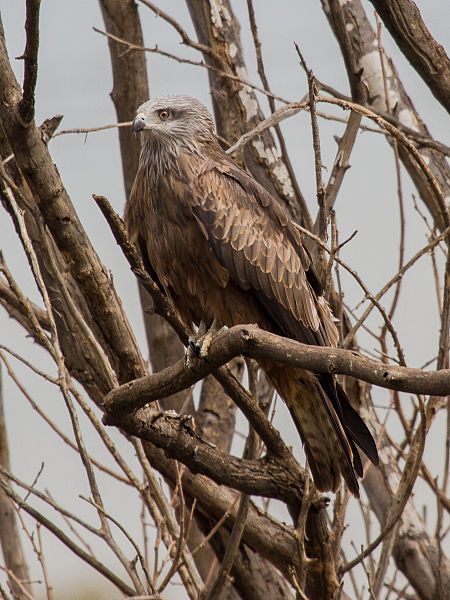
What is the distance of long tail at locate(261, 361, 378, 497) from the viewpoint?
4.91m

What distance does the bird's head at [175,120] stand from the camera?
5422mm

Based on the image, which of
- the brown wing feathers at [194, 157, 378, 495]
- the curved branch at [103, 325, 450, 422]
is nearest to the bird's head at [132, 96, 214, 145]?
the brown wing feathers at [194, 157, 378, 495]

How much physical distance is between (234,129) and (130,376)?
240 centimetres

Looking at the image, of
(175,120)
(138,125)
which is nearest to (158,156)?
(138,125)

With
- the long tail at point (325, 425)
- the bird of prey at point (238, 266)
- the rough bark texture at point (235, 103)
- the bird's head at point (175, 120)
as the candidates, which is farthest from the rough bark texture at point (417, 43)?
the long tail at point (325, 425)

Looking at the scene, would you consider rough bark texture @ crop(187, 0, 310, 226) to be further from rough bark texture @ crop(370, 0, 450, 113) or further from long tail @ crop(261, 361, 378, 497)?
long tail @ crop(261, 361, 378, 497)

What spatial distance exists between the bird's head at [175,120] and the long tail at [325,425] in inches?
53.6

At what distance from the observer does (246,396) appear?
4.82m

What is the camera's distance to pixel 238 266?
198 inches

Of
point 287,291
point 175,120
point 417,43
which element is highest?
point 417,43

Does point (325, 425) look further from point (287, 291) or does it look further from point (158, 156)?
point (158, 156)

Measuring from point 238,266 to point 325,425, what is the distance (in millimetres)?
932

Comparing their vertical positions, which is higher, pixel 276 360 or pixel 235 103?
pixel 235 103

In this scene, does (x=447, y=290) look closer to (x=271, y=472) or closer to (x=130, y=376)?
(x=271, y=472)
